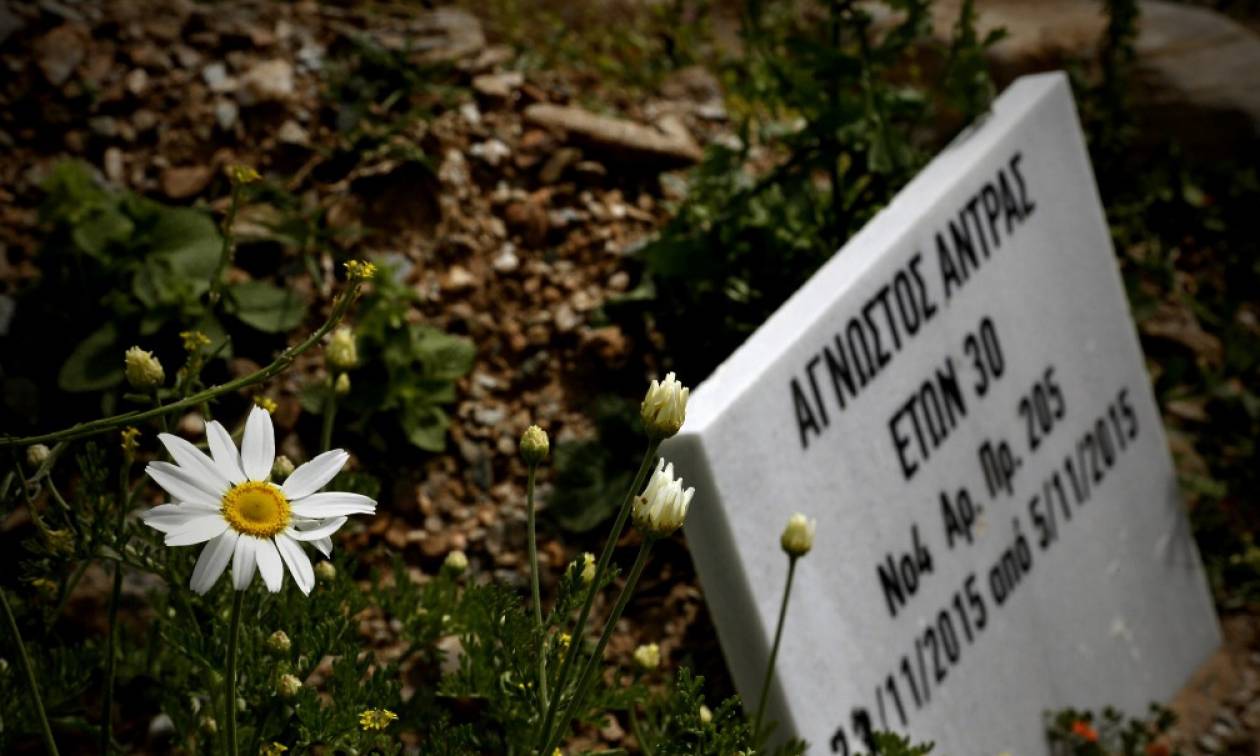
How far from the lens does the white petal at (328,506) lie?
920 millimetres

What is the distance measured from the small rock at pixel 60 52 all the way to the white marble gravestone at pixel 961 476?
169 centimetres

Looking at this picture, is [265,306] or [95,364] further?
[265,306]

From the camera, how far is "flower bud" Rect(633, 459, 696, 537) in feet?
3.06

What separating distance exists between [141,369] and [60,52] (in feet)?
5.70

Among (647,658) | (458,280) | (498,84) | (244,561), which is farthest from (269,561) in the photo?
(498,84)

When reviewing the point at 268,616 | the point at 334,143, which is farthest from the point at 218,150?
the point at 268,616

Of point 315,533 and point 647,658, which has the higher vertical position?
point 315,533

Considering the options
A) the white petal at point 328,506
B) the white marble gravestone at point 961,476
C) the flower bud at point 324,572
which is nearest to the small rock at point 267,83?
the white marble gravestone at point 961,476

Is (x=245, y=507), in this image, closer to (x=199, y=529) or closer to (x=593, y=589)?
(x=199, y=529)

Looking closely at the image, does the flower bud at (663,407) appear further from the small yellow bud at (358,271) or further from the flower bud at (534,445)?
the small yellow bud at (358,271)

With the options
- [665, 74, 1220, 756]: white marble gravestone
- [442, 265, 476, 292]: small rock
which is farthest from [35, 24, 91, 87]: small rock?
[665, 74, 1220, 756]: white marble gravestone

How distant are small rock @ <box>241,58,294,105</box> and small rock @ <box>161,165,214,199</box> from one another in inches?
8.3

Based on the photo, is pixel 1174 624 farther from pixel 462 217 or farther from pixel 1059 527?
pixel 462 217

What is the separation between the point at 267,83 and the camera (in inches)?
98.3
